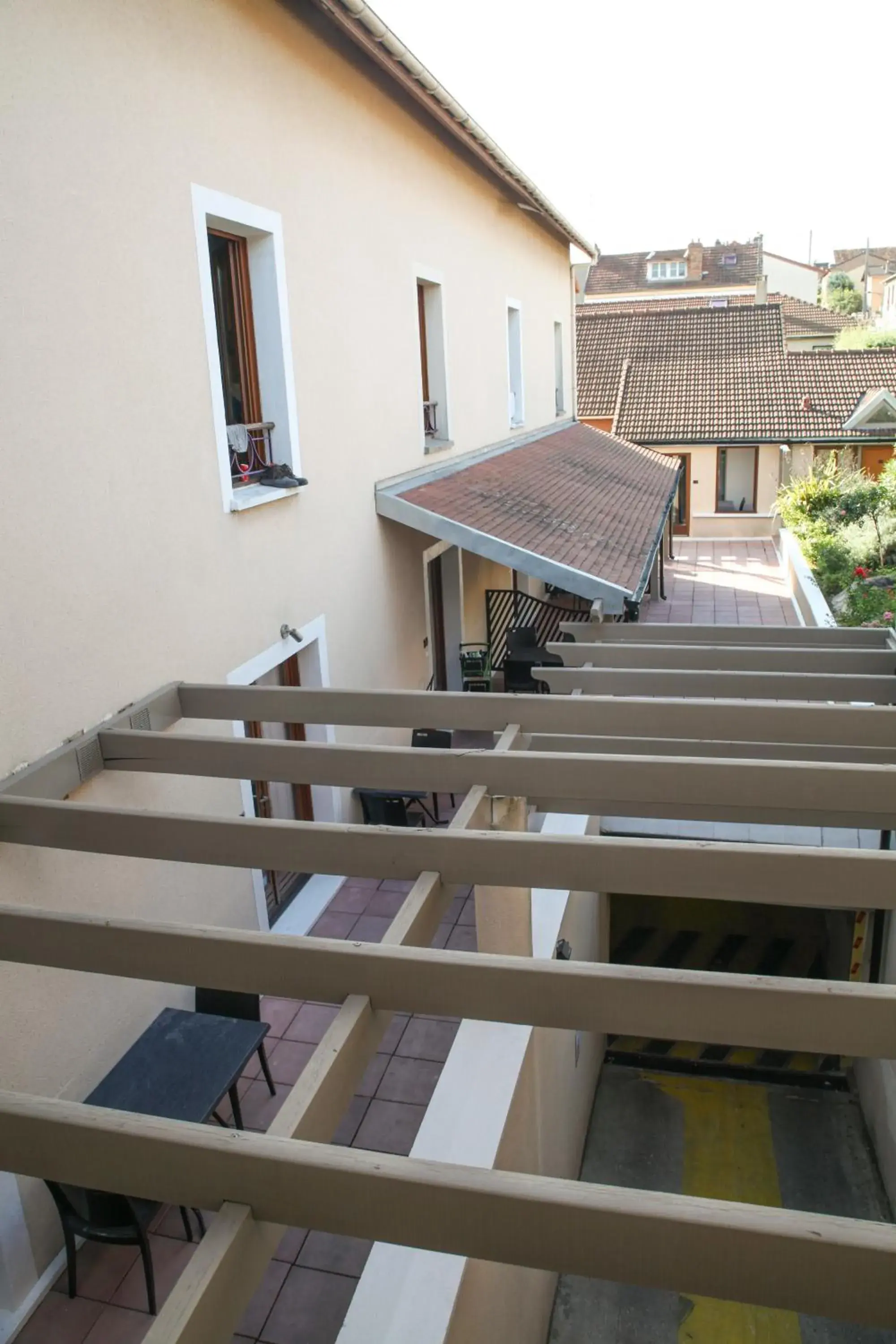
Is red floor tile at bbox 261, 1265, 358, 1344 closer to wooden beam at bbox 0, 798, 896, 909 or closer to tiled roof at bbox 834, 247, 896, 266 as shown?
wooden beam at bbox 0, 798, 896, 909

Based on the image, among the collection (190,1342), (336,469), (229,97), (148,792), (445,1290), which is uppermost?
(229,97)

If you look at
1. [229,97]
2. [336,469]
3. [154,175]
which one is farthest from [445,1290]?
[229,97]

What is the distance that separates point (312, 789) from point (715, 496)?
2156 centimetres

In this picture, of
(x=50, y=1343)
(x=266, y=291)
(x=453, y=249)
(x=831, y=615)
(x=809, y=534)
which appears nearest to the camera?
(x=50, y=1343)

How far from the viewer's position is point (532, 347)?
16.5 m

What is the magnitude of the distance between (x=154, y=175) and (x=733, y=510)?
2410 cm

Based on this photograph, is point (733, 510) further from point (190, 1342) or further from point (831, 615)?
point (190, 1342)

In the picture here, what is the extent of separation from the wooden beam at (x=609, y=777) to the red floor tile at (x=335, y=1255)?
2224 millimetres

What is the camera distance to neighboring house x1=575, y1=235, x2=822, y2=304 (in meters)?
49.1

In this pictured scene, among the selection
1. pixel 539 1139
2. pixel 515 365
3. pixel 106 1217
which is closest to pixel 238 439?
pixel 106 1217

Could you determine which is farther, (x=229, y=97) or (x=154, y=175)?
(x=229, y=97)

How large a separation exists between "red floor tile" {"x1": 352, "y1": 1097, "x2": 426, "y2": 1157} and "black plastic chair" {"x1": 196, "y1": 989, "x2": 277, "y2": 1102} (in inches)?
23.2

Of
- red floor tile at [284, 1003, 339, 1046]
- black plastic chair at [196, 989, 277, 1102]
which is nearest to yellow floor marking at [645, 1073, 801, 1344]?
red floor tile at [284, 1003, 339, 1046]

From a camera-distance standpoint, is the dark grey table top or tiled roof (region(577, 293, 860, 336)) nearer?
the dark grey table top
